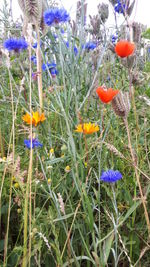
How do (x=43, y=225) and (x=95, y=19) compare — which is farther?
(x=95, y=19)

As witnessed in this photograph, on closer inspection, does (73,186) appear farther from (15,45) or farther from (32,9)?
(15,45)

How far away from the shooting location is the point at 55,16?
4.48 ft

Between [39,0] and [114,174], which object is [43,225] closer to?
[114,174]

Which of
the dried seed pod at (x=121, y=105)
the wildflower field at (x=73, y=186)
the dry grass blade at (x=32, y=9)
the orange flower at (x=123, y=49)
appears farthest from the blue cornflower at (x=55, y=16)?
the dried seed pod at (x=121, y=105)

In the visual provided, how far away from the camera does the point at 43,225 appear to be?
35.5 inches

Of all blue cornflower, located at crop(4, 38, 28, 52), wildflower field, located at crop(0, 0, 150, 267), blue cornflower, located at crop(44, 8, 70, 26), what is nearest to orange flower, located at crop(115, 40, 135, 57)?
wildflower field, located at crop(0, 0, 150, 267)

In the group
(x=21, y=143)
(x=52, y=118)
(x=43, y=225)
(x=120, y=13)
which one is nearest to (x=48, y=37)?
(x=52, y=118)

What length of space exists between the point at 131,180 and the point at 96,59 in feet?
2.21

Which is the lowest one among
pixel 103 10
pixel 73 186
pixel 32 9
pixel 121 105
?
pixel 73 186

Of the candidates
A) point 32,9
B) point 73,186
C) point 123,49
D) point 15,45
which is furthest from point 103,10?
point 73,186

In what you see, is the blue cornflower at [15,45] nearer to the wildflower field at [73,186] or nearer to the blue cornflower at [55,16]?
the wildflower field at [73,186]

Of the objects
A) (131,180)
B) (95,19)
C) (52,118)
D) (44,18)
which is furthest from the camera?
(95,19)

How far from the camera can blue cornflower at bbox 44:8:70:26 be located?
4.46 feet

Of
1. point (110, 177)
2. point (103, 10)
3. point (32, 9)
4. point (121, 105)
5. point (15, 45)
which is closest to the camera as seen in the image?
point (121, 105)
